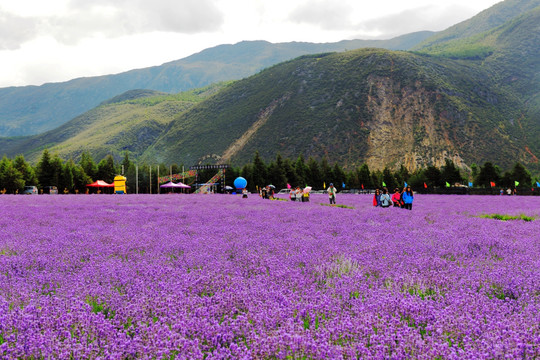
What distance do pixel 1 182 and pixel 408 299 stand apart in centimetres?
7797

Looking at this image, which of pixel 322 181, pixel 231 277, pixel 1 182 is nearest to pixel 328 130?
pixel 322 181

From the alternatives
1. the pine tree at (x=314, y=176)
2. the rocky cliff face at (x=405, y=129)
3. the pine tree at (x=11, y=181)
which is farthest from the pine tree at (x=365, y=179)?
the pine tree at (x=11, y=181)

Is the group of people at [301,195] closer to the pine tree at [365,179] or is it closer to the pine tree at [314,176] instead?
the pine tree at [314,176]

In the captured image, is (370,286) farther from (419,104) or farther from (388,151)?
(419,104)

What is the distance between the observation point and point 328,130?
6457 inches

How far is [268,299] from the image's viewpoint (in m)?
4.40

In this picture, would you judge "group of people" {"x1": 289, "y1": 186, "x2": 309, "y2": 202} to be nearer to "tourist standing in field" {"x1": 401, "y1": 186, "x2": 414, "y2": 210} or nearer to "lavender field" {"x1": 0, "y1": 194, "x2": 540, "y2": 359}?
"tourist standing in field" {"x1": 401, "y1": 186, "x2": 414, "y2": 210}

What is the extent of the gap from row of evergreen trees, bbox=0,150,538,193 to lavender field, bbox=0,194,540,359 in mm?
73114

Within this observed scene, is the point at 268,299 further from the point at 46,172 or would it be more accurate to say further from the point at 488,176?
the point at 488,176

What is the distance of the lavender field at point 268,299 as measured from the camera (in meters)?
3.14

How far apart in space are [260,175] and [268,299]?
9928cm

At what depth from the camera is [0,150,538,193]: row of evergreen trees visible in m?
79.3

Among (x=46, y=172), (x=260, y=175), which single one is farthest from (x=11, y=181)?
(x=260, y=175)

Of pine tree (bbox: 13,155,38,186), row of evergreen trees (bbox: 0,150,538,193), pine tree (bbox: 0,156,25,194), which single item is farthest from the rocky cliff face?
pine tree (bbox: 0,156,25,194)
